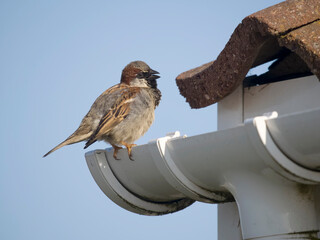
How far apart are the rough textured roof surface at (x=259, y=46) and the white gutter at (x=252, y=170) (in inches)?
15.3

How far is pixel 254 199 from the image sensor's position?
3334 mm

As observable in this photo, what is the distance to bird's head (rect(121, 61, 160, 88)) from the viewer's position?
18.2 feet

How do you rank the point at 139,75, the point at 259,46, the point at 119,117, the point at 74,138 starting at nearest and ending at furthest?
1. the point at 259,46
2. the point at 119,117
3. the point at 74,138
4. the point at 139,75

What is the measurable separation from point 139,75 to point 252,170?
2.49m

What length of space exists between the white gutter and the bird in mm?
828

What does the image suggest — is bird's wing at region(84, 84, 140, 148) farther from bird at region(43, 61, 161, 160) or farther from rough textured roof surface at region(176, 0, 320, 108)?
rough textured roof surface at region(176, 0, 320, 108)

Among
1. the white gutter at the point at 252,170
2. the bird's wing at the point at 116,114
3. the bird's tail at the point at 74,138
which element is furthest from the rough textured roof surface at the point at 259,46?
the bird's tail at the point at 74,138

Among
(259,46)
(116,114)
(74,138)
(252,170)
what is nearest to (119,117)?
(116,114)

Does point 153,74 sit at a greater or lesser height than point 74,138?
greater

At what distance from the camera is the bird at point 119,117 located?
487cm

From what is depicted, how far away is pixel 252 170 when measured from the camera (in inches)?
129

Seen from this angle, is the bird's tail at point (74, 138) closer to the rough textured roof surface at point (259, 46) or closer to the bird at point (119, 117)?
the bird at point (119, 117)

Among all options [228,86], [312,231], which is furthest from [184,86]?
[312,231]

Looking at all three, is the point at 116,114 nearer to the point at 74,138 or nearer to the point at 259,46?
the point at 74,138
